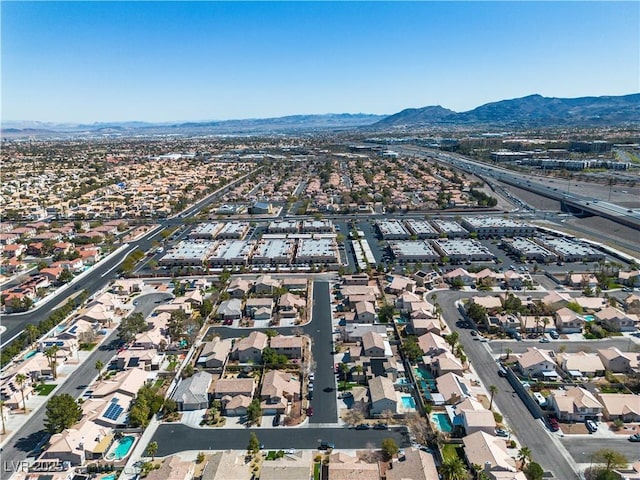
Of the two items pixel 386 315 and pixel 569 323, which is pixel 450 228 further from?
pixel 386 315

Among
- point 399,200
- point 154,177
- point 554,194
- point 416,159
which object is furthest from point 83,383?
point 416,159

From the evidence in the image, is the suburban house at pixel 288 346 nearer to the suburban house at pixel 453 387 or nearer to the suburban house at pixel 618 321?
the suburban house at pixel 453 387

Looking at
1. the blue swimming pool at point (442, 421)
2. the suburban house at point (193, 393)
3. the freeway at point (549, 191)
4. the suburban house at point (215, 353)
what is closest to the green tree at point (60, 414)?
the suburban house at point (193, 393)

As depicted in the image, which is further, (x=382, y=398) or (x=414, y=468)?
(x=382, y=398)

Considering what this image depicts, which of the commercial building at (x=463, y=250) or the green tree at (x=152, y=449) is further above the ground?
the commercial building at (x=463, y=250)

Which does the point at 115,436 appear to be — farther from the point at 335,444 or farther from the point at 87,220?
the point at 87,220

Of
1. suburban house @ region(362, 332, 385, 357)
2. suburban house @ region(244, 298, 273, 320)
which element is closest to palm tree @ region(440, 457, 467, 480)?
suburban house @ region(362, 332, 385, 357)

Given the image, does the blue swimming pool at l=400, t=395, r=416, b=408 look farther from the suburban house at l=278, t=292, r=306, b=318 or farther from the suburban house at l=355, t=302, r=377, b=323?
the suburban house at l=278, t=292, r=306, b=318

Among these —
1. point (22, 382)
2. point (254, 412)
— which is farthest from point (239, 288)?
point (22, 382)
